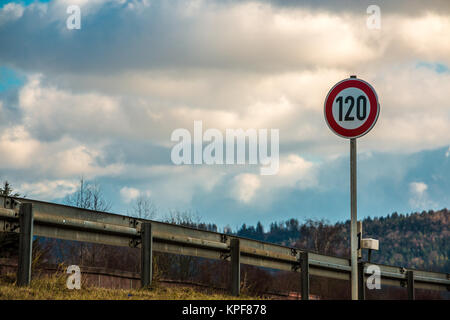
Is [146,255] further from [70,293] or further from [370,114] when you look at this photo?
[370,114]

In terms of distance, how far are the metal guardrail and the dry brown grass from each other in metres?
0.31

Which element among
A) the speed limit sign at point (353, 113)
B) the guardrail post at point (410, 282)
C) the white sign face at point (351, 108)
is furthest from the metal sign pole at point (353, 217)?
the guardrail post at point (410, 282)

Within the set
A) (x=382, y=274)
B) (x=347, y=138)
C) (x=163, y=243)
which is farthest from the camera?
(x=382, y=274)

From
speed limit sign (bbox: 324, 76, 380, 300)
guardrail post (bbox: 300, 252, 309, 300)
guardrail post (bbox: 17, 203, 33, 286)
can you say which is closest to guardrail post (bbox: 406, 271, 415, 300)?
guardrail post (bbox: 300, 252, 309, 300)

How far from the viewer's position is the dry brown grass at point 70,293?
920cm

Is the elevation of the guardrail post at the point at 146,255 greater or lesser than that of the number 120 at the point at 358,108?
lesser

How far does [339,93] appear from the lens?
11469mm

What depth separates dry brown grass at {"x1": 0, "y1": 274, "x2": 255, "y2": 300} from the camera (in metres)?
9.20

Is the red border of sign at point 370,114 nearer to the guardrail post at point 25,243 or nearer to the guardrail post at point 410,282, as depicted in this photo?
the guardrail post at point 25,243

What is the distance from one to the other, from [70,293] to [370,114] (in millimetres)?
5026
